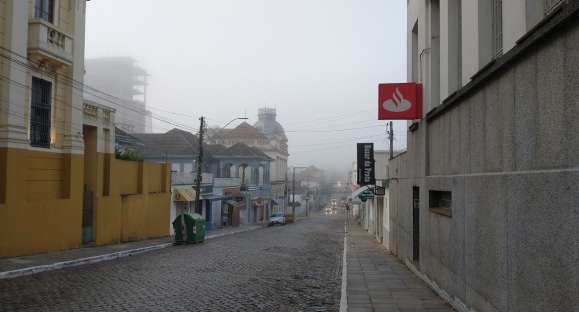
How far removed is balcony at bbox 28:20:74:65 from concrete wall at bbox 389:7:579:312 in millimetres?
13990

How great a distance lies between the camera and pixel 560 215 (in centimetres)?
470

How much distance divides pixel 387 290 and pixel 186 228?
14.7 meters

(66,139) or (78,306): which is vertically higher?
(66,139)

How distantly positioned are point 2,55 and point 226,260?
958 centimetres

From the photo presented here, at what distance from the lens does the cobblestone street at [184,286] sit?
378 inches

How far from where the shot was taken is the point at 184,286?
460 inches

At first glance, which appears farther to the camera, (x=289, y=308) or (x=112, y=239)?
(x=112, y=239)

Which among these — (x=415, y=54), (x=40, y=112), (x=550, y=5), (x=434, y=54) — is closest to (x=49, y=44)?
(x=40, y=112)

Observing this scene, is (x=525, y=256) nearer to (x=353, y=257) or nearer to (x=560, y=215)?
(x=560, y=215)

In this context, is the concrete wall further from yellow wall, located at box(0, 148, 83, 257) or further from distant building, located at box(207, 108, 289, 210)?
distant building, located at box(207, 108, 289, 210)

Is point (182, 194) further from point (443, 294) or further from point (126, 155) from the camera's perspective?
point (443, 294)

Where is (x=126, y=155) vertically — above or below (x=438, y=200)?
above

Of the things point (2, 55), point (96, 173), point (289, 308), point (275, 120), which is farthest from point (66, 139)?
point (275, 120)

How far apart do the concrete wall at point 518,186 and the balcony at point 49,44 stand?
14.0 metres
